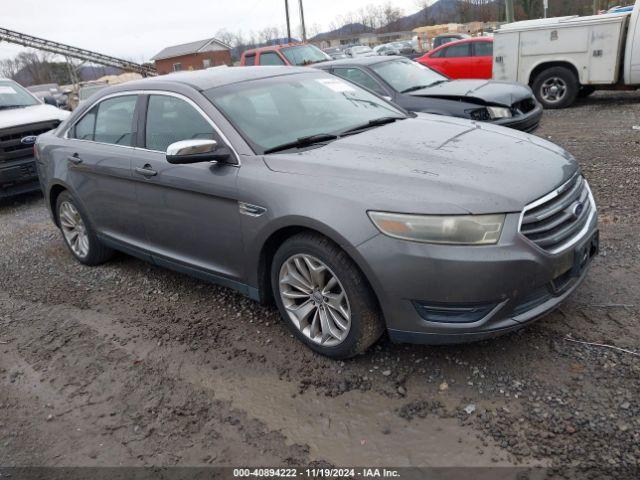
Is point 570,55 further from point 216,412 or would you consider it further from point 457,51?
point 216,412

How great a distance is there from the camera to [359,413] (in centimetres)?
276

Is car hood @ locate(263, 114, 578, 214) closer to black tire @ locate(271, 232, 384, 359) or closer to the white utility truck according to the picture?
black tire @ locate(271, 232, 384, 359)

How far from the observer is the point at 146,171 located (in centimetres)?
387

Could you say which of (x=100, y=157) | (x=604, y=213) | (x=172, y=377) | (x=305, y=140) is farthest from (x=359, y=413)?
(x=604, y=213)

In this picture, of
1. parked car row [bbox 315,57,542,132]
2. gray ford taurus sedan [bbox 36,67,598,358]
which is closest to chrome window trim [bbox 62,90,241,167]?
gray ford taurus sedan [bbox 36,67,598,358]

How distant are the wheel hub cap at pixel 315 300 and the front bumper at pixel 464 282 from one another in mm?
312

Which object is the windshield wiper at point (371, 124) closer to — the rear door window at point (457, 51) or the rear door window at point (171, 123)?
the rear door window at point (171, 123)

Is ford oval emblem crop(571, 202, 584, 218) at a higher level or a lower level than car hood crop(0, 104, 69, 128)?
lower

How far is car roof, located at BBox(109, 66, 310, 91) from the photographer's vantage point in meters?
3.85

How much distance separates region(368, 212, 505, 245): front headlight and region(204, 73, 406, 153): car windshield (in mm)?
1202

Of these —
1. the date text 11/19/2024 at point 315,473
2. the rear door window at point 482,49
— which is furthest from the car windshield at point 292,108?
the rear door window at point 482,49

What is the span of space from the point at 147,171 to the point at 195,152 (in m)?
0.78

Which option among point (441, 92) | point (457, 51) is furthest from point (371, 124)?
point (457, 51)

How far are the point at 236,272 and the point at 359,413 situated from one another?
126 centimetres
